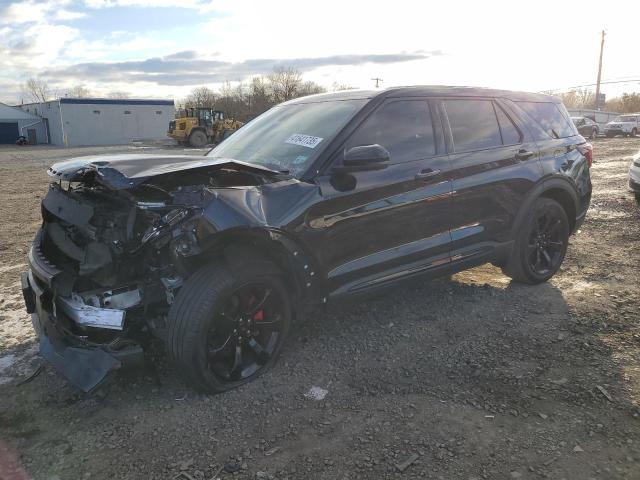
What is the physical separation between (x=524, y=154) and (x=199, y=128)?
3037cm

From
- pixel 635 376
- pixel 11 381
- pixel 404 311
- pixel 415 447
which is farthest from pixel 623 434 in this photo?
pixel 11 381

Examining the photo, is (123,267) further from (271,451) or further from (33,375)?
(271,451)

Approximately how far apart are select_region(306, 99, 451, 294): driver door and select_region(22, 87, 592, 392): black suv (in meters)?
0.01

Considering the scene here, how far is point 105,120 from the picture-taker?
49.3 metres

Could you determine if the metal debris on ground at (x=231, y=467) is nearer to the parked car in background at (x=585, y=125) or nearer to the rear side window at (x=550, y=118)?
the rear side window at (x=550, y=118)

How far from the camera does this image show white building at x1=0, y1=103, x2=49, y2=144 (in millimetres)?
53750

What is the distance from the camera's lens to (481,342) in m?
3.94

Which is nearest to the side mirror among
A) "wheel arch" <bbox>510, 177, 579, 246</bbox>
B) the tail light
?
"wheel arch" <bbox>510, 177, 579, 246</bbox>

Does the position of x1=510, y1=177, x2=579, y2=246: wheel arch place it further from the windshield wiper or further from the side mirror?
the windshield wiper

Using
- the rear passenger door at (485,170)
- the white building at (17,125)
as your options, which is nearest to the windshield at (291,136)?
the rear passenger door at (485,170)

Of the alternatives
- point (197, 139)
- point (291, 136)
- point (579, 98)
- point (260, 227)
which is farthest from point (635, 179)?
point (579, 98)

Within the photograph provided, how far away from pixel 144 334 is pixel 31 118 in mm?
60851

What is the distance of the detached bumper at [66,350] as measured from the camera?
288cm

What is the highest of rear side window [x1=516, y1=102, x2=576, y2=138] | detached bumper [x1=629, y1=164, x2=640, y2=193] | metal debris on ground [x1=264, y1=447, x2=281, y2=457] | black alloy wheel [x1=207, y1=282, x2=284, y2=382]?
rear side window [x1=516, y1=102, x2=576, y2=138]
